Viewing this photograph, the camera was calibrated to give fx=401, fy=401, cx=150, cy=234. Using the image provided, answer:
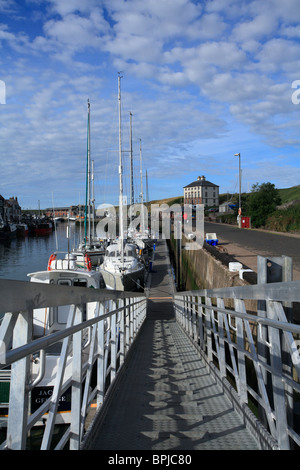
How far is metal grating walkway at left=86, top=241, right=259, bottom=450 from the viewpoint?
10.0 feet

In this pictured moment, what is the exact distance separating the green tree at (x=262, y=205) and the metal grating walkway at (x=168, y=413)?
3389 centimetres

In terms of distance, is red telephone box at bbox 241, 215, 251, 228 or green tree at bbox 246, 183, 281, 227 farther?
red telephone box at bbox 241, 215, 251, 228

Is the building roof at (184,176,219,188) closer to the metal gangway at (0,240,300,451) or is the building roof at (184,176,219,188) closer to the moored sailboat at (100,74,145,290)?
the moored sailboat at (100,74,145,290)

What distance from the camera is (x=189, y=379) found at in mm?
5133

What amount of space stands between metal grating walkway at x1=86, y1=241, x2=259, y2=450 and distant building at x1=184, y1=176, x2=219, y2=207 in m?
134

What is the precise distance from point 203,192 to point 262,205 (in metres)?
103

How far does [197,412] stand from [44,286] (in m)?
2.51

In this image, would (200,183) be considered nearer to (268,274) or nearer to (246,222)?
(246,222)

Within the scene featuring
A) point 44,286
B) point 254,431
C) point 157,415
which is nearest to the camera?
point 44,286

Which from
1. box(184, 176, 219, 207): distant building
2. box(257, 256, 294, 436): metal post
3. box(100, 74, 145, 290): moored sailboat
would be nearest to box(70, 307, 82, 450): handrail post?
box(257, 256, 294, 436): metal post

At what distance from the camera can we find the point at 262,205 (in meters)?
39.1
